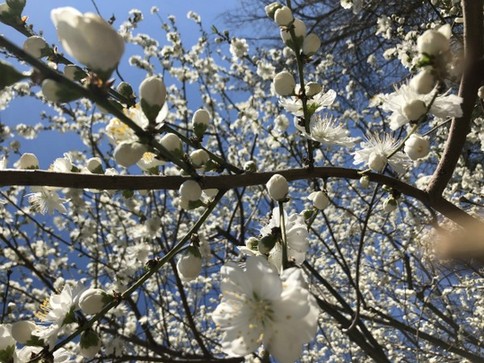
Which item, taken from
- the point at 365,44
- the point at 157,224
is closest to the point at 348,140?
the point at 157,224

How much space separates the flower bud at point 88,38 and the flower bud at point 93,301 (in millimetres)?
472

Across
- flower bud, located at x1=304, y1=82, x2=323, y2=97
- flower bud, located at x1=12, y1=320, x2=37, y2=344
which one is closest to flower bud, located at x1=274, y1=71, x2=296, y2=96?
flower bud, located at x1=304, y1=82, x2=323, y2=97

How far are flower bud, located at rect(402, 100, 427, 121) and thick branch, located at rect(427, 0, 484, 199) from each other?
169 mm

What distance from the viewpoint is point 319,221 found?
6930mm

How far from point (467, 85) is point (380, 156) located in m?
0.28

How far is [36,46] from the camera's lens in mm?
1358

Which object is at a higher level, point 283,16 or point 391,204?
point 283,16

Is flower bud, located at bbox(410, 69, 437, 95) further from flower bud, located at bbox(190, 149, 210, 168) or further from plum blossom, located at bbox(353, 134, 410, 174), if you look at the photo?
flower bud, located at bbox(190, 149, 210, 168)

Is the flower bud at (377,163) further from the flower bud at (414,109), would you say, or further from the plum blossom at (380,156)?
the flower bud at (414,109)

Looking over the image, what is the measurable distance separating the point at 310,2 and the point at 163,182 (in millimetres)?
5583

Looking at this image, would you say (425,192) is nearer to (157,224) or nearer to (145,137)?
(145,137)

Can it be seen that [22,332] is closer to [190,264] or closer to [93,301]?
[93,301]

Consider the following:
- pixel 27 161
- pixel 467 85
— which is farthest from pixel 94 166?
pixel 467 85

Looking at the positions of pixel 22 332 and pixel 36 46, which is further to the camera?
pixel 36 46
